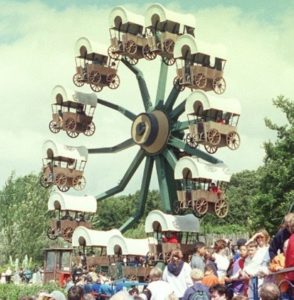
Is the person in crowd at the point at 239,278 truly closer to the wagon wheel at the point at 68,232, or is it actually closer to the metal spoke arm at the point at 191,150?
the metal spoke arm at the point at 191,150

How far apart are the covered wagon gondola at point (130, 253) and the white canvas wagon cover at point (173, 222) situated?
1.89 ft

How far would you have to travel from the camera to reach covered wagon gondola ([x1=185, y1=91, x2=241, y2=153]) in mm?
24297

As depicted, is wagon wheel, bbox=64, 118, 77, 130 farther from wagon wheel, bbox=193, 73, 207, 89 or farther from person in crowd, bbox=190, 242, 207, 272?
person in crowd, bbox=190, 242, 207, 272

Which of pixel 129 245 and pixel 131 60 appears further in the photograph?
pixel 131 60

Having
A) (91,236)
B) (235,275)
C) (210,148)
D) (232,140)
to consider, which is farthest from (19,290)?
(235,275)

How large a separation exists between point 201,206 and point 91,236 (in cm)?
456

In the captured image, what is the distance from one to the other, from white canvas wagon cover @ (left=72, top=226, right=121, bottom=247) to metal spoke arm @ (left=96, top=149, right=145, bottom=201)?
2627 mm

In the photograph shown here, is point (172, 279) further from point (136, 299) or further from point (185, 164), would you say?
point (185, 164)

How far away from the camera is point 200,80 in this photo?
Answer: 25375 millimetres

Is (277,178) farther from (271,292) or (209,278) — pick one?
(271,292)

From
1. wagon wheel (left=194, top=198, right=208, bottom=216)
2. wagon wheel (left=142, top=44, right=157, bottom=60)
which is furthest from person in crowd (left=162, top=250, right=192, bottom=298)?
wagon wheel (left=142, top=44, right=157, bottom=60)

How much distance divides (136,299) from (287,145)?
24.3 meters

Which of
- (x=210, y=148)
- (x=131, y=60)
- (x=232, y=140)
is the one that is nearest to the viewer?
(x=232, y=140)

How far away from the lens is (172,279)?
42.5 feet
